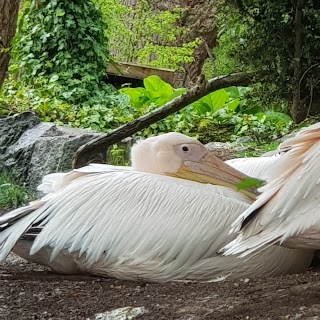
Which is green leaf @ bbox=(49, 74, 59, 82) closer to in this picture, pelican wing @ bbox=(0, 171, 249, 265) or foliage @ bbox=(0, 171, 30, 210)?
foliage @ bbox=(0, 171, 30, 210)

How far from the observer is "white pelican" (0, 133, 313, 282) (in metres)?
2.99

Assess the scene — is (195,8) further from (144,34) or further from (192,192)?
(192,192)

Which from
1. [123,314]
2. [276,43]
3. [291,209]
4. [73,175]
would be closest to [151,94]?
[276,43]

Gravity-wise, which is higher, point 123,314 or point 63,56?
point 63,56

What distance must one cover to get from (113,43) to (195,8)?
1.74 m

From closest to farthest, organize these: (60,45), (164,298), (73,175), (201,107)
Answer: (164,298) → (73,175) → (201,107) → (60,45)

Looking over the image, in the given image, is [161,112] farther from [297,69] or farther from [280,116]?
[280,116]

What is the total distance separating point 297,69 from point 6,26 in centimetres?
204

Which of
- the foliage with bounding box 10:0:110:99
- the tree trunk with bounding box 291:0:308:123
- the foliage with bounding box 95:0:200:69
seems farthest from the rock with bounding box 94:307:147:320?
the foliage with bounding box 95:0:200:69

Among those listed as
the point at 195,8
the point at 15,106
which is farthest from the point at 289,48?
the point at 195,8

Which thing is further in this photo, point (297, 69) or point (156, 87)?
point (156, 87)

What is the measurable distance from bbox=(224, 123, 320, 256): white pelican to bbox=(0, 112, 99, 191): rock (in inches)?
135

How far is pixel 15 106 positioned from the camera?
8.09 metres

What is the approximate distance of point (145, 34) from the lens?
46.7 ft
